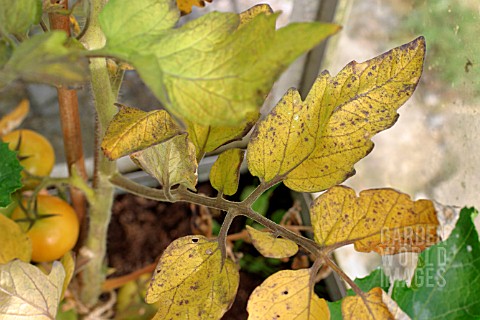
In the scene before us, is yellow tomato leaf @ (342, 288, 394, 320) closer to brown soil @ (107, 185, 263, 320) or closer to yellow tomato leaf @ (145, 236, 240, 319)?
yellow tomato leaf @ (145, 236, 240, 319)

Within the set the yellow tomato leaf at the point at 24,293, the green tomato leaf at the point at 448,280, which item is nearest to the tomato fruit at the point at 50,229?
the yellow tomato leaf at the point at 24,293

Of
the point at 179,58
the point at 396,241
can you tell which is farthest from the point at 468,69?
the point at 179,58

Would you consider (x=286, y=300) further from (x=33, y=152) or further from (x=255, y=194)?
(x=33, y=152)

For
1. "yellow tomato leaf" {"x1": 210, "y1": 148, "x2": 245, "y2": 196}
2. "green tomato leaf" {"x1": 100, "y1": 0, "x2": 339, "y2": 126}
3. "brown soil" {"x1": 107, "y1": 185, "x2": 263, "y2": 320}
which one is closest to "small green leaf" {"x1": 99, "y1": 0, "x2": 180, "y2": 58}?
"green tomato leaf" {"x1": 100, "y1": 0, "x2": 339, "y2": 126}

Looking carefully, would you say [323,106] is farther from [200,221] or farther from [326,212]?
[200,221]

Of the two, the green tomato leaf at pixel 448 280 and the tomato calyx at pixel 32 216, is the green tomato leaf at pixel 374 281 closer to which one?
the green tomato leaf at pixel 448 280

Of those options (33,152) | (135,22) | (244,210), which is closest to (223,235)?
(244,210)
